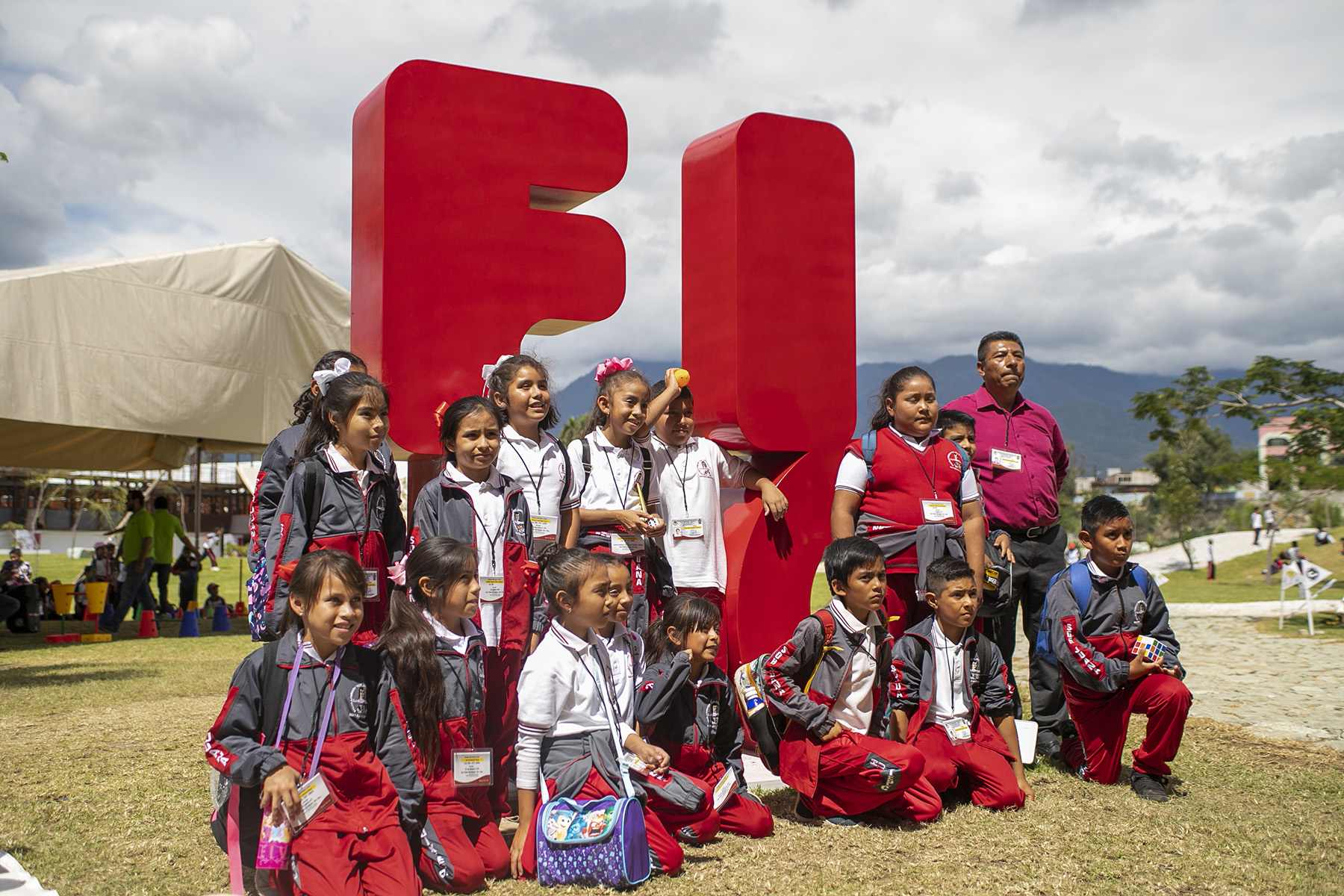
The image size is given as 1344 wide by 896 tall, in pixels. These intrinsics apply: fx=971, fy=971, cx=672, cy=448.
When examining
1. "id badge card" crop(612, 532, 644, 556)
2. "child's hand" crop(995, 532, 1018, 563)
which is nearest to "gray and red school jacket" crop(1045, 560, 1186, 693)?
"child's hand" crop(995, 532, 1018, 563)

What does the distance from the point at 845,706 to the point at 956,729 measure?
54 centimetres

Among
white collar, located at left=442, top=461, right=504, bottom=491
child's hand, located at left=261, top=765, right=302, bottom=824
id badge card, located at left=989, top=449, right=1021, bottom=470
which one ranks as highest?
id badge card, located at left=989, top=449, right=1021, bottom=470

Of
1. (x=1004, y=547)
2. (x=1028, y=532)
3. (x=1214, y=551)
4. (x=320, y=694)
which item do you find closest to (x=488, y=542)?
(x=320, y=694)

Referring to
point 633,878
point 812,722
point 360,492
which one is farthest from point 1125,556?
point 360,492

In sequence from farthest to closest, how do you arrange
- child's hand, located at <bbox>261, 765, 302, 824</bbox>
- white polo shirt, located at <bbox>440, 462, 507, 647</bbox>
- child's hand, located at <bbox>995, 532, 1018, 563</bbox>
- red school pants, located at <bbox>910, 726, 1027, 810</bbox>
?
child's hand, located at <bbox>995, 532, 1018, 563</bbox> < red school pants, located at <bbox>910, 726, 1027, 810</bbox> < white polo shirt, located at <bbox>440, 462, 507, 647</bbox> < child's hand, located at <bbox>261, 765, 302, 824</bbox>

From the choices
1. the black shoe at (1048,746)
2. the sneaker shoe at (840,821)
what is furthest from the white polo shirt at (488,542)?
the black shoe at (1048,746)

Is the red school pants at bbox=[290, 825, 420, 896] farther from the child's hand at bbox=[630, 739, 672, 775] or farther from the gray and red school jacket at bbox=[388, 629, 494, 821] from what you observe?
the child's hand at bbox=[630, 739, 672, 775]

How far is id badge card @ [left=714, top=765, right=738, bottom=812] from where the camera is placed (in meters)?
3.74

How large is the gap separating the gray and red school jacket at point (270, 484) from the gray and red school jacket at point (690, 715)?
1336mm

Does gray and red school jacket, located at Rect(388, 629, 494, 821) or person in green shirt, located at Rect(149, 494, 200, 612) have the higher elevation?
person in green shirt, located at Rect(149, 494, 200, 612)

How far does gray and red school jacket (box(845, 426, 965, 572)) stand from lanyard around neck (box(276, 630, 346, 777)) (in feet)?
8.03

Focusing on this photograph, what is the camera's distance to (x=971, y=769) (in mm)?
4121

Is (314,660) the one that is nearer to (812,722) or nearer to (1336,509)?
→ (812,722)

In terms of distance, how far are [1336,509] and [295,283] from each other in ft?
126
